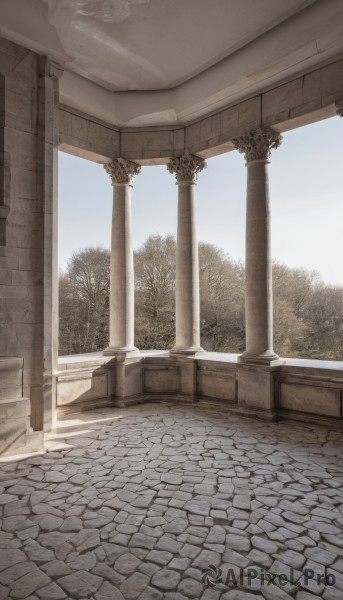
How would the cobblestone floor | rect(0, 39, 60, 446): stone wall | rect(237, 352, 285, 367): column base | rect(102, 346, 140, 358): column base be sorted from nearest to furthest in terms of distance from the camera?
the cobblestone floor, rect(0, 39, 60, 446): stone wall, rect(237, 352, 285, 367): column base, rect(102, 346, 140, 358): column base

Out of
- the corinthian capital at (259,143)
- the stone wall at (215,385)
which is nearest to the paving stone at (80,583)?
the stone wall at (215,385)

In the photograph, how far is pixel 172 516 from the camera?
7.21 meters

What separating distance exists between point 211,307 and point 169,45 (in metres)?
34.1

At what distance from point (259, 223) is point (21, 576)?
13294 mm

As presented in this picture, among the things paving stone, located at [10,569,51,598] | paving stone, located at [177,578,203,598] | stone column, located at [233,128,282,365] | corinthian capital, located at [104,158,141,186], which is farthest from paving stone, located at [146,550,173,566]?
corinthian capital, located at [104,158,141,186]

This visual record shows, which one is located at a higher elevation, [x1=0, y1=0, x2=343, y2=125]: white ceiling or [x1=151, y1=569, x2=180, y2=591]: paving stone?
[x1=0, y1=0, x2=343, y2=125]: white ceiling

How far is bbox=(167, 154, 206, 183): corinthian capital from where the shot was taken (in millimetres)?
17391

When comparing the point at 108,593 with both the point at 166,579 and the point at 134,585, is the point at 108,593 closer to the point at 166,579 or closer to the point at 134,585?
the point at 134,585

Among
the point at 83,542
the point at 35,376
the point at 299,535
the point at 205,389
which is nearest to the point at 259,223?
the point at 205,389

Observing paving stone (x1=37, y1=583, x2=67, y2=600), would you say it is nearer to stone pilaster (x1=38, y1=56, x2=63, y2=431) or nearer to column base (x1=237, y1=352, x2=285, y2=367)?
stone pilaster (x1=38, y1=56, x2=63, y2=431)

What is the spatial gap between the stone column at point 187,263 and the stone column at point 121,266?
2293 millimetres

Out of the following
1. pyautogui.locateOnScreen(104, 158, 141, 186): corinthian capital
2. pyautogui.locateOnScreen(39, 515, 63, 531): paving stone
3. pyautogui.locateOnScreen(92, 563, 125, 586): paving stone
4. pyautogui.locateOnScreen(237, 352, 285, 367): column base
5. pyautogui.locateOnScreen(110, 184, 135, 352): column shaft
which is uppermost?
pyautogui.locateOnScreen(104, 158, 141, 186): corinthian capital

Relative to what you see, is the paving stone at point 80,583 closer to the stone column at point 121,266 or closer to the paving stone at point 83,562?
the paving stone at point 83,562

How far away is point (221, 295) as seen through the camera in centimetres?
4616
